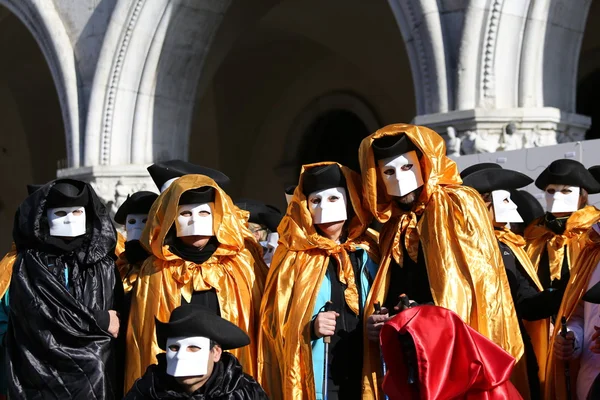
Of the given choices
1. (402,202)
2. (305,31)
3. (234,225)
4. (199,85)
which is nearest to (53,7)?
(199,85)

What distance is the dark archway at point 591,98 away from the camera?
9.64 metres

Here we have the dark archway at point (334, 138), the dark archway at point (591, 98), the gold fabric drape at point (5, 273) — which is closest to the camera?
the gold fabric drape at point (5, 273)

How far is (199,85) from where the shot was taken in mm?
8867

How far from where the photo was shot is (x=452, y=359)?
3.49 m

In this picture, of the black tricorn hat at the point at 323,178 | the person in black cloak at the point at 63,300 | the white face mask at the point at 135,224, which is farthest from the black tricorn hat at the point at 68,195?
the black tricorn hat at the point at 323,178

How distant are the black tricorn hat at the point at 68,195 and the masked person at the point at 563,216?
2.15m

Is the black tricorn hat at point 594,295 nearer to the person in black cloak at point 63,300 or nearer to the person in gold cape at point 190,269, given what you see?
the person in gold cape at point 190,269

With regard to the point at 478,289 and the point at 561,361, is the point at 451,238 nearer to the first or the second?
the point at 478,289

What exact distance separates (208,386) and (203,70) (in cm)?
547

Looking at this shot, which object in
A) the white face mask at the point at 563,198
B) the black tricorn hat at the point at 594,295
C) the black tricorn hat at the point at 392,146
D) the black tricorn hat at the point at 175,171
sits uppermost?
the black tricorn hat at the point at 392,146

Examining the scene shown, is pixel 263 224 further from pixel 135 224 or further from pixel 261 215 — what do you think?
pixel 135 224

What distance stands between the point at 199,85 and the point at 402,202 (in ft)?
16.7

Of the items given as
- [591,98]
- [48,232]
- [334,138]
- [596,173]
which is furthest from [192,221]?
[334,138]

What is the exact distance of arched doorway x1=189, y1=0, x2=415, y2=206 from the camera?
10828mm
